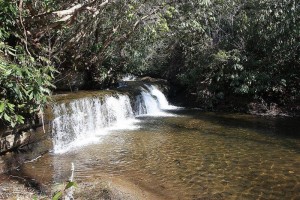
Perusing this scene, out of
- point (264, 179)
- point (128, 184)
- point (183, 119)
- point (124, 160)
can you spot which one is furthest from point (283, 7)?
point (128, 184)

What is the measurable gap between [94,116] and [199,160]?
17.3ft

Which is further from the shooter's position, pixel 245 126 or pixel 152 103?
pixel 152 103

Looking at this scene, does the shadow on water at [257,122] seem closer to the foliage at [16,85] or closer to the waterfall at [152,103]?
the waterfall at [152,103]

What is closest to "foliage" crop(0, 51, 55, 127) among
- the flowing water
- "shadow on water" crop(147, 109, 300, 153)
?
the flowing water

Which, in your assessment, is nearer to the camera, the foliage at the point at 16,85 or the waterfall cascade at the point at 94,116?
the foliage at the point at 16,85

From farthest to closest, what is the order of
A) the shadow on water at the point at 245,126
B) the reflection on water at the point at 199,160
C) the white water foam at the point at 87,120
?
the shadow on water at the point at 245,126, the white water foam at the point at 87,120, the reflection on water at the point at 199,160

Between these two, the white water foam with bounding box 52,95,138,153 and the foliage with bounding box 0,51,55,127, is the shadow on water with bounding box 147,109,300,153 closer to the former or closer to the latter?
the white water foam with bounding box 52,95,138,153

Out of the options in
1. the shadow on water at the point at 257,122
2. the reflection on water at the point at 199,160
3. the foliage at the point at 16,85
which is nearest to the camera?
the foliage at the point at 16,85

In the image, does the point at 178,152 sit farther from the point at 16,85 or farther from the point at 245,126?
the point at 16,85

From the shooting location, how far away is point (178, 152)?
8.97m

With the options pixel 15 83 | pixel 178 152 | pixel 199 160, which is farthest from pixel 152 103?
pixel 15 83

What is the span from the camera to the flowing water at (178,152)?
6738 millimetres

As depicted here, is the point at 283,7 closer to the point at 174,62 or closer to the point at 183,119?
the point at 183,119

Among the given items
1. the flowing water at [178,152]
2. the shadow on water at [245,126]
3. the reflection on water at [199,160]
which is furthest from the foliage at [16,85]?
the shadow on water at [245,126]
